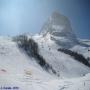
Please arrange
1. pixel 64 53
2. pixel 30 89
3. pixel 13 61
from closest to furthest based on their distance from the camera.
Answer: pixel 30 89, pixel 13 61, pixel 64 53

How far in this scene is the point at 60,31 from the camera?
5209 cm

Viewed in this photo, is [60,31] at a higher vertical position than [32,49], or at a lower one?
higher

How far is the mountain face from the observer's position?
46156mm

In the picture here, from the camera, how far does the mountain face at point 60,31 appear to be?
151 feet

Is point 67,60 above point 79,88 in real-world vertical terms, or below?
below

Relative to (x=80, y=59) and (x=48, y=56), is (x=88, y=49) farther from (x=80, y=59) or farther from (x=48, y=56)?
(x=48, y=56)

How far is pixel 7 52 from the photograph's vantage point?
31.0 metres

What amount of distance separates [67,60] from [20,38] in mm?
9507

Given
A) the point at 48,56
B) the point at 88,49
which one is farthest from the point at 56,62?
the point at 88,49

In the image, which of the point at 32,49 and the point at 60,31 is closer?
the point at 32,49

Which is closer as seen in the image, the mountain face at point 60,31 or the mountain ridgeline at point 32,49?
the mountain ridgeline at point 32,49

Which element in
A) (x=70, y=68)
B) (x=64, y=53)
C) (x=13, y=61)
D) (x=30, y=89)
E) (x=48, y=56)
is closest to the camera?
(x=30, y=89)

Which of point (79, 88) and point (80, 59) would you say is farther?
point (80, 59)

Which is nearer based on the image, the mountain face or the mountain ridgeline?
the mountain ridgeline
